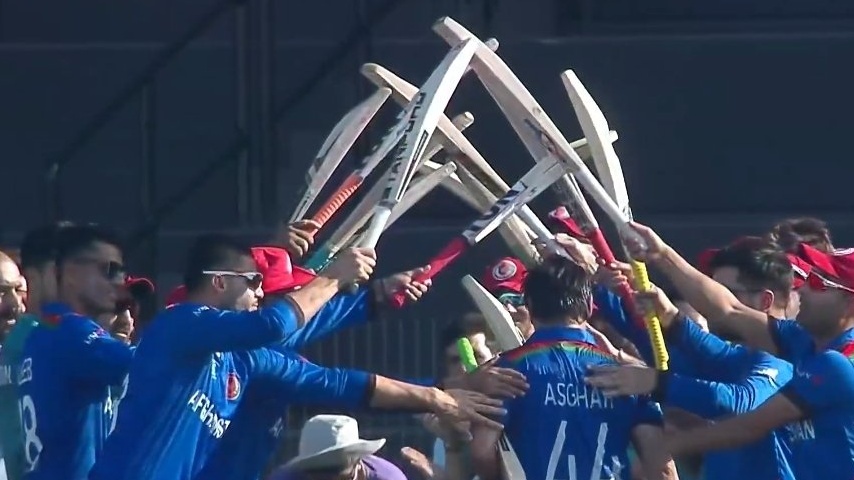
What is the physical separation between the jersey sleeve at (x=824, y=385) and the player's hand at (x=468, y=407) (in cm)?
90

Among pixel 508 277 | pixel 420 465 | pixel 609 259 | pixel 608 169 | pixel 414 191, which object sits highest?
pixel 608 169

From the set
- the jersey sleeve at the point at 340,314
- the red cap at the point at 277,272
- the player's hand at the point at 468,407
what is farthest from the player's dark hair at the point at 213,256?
the player's hand at the point at 468,407

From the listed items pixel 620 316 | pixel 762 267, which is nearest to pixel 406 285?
pixel 620 316

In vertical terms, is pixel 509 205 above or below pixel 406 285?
above

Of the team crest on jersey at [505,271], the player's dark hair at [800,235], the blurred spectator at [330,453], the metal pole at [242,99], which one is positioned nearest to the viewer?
the blurred spectator at [330,453]

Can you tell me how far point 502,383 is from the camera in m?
6.60

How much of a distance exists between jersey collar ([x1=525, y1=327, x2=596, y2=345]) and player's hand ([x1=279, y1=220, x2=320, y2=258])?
3.50 ft

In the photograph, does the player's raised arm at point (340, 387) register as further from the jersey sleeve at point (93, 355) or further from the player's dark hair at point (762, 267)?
the player's dark hair at point (762, 267)

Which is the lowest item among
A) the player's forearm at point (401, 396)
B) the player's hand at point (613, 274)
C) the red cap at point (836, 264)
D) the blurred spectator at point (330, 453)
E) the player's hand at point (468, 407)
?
the blurred spectator at point (330, 453)

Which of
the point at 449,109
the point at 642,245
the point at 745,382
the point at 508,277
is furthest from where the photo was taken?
the point at 449,109

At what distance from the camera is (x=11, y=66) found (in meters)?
12.9

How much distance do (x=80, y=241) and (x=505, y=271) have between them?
1762 mm

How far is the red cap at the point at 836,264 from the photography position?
671 cm

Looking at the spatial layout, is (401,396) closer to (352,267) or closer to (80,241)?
(352,267)
